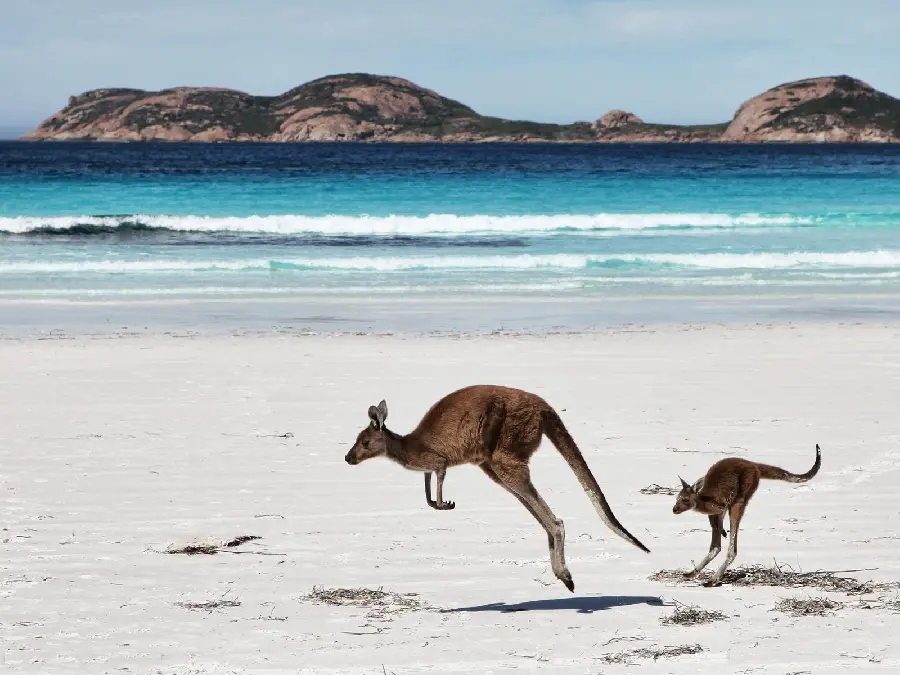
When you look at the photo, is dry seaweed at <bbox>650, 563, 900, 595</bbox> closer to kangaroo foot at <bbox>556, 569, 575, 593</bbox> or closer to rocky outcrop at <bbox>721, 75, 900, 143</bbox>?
kangaroo foot at <bbox>556, 569, 575, 593</bbox>

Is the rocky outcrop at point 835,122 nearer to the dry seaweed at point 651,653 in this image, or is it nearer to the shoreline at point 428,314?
the shoreline at point 428,314

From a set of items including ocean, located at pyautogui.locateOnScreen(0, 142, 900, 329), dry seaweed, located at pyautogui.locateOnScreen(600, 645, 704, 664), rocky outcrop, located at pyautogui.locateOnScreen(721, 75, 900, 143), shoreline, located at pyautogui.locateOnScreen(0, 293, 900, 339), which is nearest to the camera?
dry seaweed, located at pyautogui.locateOnScreen(600, 645, 704, 664)

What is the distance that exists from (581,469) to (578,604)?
1.94 feet

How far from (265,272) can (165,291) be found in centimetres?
344

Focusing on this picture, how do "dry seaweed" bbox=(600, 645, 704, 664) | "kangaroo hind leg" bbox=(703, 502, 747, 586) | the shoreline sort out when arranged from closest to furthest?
1. "dry seaweed" bbox=(600, 645, 704, 664)
2. "kangaroo hind leg" bbox=(703, 502, 747, 586)
3. the shoreline

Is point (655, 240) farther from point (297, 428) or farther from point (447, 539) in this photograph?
point (447, 539)

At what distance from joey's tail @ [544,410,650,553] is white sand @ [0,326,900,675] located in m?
0.35

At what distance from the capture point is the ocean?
1784 cm

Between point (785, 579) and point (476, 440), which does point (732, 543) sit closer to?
point (785, 579)

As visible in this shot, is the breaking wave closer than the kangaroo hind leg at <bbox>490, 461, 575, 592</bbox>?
No

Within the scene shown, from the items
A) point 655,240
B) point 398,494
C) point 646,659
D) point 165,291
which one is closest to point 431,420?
point 646,659

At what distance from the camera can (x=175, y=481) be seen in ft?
25.9

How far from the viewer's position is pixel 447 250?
2825cm

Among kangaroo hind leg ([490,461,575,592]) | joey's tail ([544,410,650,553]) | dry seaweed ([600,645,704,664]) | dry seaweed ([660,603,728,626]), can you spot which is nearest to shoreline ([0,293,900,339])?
joey's tail ([544,410,650,553])
